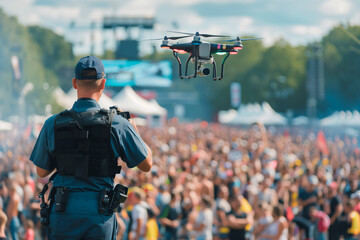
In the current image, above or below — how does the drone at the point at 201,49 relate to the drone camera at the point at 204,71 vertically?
above

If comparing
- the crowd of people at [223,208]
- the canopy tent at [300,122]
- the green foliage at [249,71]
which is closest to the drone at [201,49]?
the crowd of people at [223,208]

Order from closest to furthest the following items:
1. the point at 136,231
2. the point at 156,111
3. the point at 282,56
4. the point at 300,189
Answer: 1. the point at 136,231
2. the point at 300,189
3. the point at 156,111
4. the point at 282,56

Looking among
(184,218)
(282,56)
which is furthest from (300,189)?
(282,56)

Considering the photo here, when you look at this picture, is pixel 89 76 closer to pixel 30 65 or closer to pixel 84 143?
pixel 84 143

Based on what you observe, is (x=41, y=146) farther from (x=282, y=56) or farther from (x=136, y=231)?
(x=282, y=56)

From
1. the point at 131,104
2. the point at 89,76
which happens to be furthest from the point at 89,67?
the point at 131,104

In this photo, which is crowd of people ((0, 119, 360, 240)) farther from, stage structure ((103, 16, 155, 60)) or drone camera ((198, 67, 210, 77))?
stage structure ((103, 16, 155, 60))

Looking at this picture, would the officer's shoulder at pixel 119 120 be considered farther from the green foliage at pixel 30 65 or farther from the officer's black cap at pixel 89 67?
the green foliage at pixel 30 65
